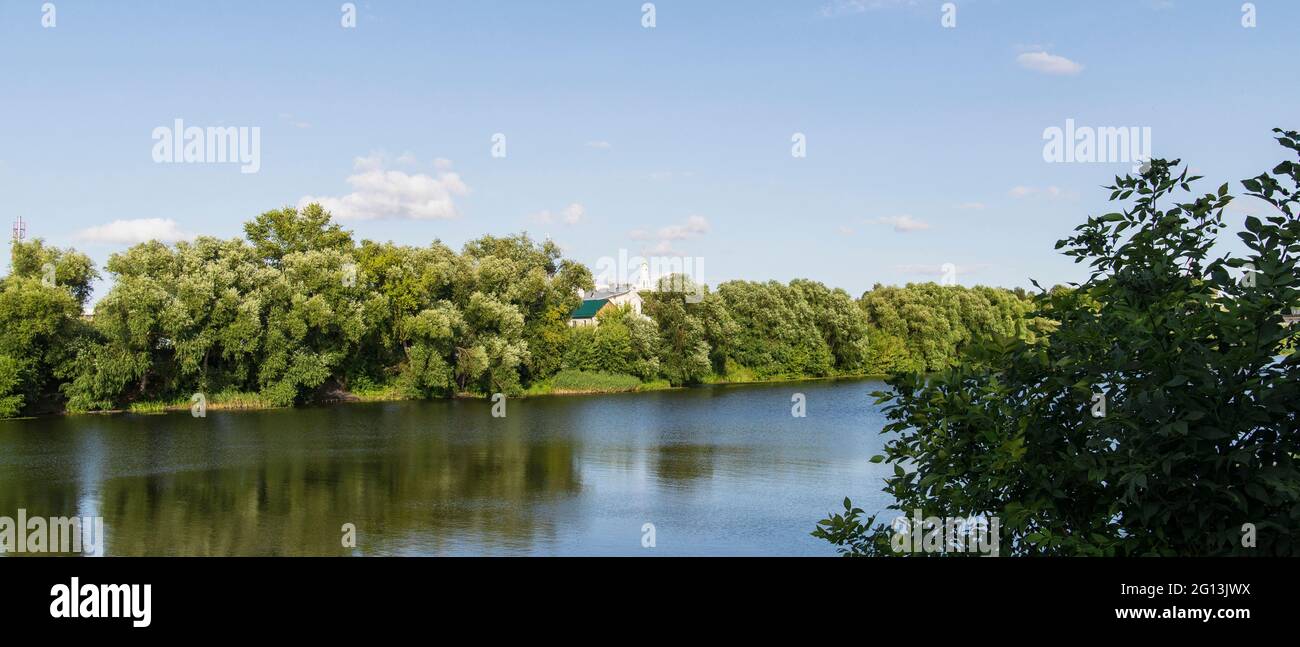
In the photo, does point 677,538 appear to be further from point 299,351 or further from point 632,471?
point 299,351

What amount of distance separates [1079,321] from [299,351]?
45.9 metres

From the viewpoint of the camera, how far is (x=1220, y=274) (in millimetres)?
3848

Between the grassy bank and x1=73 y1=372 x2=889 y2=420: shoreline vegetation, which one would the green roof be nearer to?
the grassy bank

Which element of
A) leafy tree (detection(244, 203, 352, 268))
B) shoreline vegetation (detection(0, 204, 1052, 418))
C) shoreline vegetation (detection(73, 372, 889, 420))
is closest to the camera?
shoreline vegetation (detection(0, 204, 1052, 418))

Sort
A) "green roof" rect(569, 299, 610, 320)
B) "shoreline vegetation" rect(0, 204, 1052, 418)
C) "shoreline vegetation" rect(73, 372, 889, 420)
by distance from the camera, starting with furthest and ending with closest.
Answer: "green roof" rect(569, 299, 610, 320)
"shoreline vegetation" rect(73, 372, 889, 420)
"shoreline vegetation" rect(0, 204, 1052, 418)

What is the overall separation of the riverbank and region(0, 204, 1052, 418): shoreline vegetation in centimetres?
11

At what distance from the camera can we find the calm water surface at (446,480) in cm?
1842

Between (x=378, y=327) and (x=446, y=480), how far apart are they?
90.3ft

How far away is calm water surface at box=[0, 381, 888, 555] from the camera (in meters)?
18.4

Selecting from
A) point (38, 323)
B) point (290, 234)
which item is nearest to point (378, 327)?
point (290, 234)

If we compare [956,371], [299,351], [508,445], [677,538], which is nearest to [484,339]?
[299,351]

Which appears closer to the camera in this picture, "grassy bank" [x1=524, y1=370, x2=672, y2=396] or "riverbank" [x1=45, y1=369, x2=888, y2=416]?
"riverbank" [x1=45, y1=369, x2=888, y2=416]

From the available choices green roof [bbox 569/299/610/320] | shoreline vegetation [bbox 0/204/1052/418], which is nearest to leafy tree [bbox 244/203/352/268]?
shoreline vegetation [bbox 0/204/1052/418]

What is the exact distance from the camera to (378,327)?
50.8 meters
